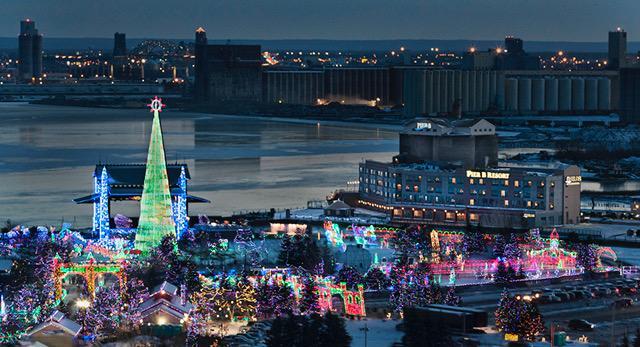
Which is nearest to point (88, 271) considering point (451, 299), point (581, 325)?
point (451, 299)

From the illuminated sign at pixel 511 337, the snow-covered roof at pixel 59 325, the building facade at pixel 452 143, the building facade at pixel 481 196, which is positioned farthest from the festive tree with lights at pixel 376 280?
the building facade at pixel 452 143

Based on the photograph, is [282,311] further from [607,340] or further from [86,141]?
[86,141]

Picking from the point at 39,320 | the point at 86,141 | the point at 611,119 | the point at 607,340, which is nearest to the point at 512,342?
the point at 607,340

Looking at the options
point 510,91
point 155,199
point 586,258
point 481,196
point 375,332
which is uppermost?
point 510,91

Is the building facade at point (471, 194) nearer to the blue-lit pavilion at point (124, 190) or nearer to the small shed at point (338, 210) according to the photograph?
Answer: the small shed at point (338, 210)

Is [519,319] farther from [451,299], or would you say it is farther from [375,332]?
[451,299]

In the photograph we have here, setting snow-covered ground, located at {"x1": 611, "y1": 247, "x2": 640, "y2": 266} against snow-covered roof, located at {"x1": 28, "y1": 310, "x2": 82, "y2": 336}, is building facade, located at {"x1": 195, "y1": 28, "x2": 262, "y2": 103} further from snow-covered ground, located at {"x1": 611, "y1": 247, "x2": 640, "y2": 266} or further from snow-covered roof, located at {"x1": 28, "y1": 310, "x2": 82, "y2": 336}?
snow-covered roof, located at {"x1": 28, "y1": 310, "x2": 82, "y2": 336}
